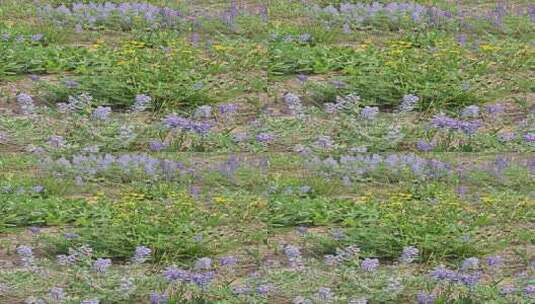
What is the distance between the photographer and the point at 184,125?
18.5 feet

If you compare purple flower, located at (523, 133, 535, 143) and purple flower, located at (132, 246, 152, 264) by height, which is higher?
purple flower, located at (523, 133, 535, 143)

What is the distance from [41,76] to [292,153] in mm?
1572

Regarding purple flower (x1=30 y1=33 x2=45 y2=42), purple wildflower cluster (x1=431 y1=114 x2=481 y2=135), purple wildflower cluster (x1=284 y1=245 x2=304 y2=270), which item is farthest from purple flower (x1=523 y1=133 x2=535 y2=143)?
purple flower (x1=30 y1=33 x2=45 y2=42)

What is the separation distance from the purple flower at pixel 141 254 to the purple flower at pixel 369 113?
146 cm

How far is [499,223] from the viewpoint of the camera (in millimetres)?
5445

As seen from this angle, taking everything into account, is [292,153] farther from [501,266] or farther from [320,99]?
[501,266]

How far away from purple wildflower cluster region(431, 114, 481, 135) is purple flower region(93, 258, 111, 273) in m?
2.03

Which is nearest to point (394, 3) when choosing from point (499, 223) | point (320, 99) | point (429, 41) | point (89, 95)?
point (429, 41)

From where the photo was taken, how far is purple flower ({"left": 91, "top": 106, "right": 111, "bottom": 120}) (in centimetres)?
566

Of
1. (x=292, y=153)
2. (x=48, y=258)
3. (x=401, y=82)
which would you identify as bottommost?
(x=48, y=258)

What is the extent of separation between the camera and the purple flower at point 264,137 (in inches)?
222

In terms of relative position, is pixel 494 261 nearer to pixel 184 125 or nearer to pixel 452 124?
pixel 452 124

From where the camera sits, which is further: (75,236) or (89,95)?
(89,95)

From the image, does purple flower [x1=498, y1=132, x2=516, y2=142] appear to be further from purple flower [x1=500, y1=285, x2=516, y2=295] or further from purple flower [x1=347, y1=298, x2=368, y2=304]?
purple flower [x1=347, y1=298, x2=368, y2=304]
